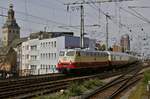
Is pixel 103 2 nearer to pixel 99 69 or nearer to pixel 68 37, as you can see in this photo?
pixel 99 69

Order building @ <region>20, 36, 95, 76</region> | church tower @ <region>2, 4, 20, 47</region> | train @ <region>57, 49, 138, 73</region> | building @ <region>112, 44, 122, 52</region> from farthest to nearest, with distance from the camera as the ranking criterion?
church tower @ <region>2, 4, 20, 47</region> < building @ <region>112, 44, 122, 52</region> < building @ <region>20, 36, 95, 76</region> < train @ <region>57, 49, 138, 73</region>

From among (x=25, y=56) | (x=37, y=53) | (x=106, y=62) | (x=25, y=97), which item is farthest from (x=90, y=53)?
(x=25, y=56)

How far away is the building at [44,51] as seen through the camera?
274ft

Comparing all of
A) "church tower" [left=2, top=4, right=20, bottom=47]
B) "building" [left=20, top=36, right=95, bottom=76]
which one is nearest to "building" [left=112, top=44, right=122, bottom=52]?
"building" [left=20, top=36, right=95, bottom=76]

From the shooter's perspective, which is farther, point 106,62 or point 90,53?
point 106,62

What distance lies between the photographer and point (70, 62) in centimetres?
3988

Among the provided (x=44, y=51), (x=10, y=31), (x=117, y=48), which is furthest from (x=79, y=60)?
(x=10, y=31)

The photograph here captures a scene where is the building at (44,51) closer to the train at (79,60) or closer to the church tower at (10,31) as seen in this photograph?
the train at (79,60)

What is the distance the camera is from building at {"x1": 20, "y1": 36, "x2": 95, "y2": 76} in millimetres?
83625

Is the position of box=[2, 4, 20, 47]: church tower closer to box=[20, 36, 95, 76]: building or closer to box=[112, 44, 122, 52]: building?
box=[20, 36, 95, 76]: building

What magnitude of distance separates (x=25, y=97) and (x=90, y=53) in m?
23.2

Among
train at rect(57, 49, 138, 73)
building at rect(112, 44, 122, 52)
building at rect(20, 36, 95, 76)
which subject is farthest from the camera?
building at rect(112, 44, 122, 52)

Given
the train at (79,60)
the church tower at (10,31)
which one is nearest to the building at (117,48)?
the church tower at (10,31)

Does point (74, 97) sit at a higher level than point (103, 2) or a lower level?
lower
